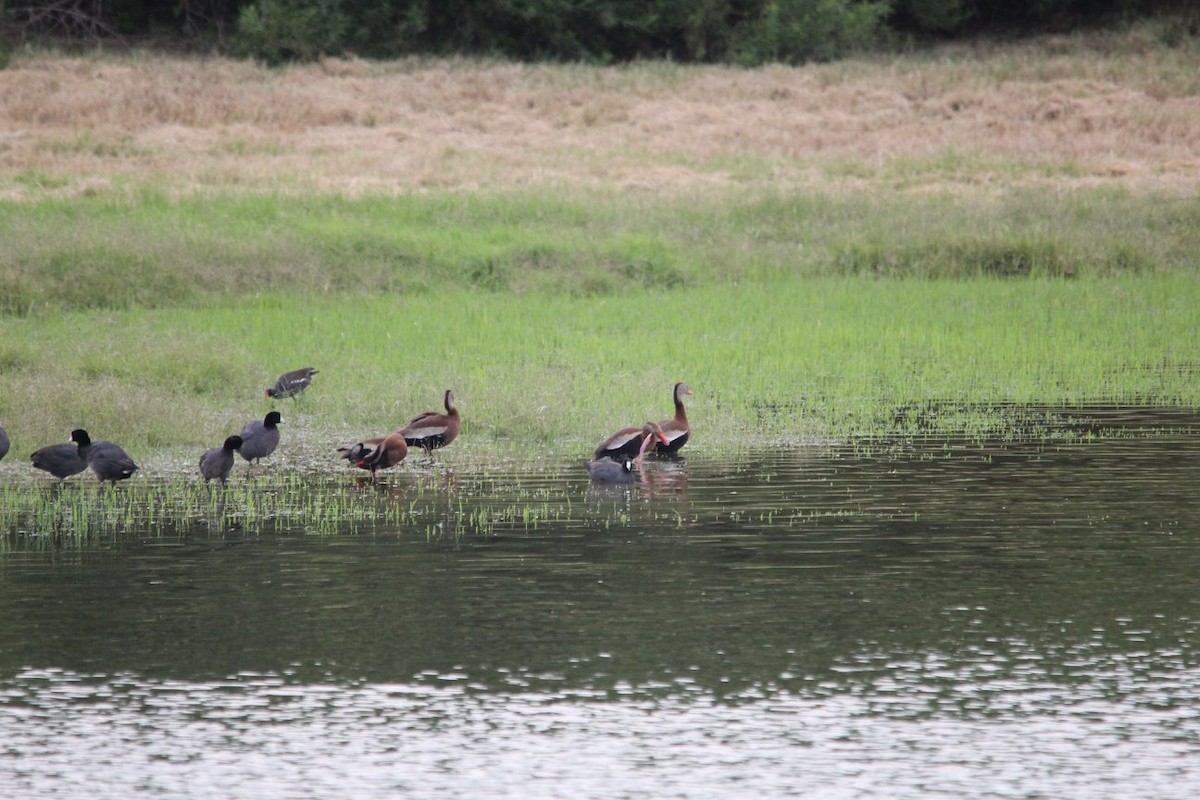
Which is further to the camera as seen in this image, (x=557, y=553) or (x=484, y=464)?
(x=484, y=464)

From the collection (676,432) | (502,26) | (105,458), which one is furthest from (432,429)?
(502,26)

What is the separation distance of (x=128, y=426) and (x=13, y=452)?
40.2 inches

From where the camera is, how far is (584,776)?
7074 mm

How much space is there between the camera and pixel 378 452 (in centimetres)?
1388

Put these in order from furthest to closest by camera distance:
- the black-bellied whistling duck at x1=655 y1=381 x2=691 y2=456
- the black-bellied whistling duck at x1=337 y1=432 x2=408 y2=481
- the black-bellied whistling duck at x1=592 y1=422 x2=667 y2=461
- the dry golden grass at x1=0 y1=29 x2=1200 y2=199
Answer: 1. the dry golden grass at x1=0 y1=29 x2=1200 y2=199
2. the black-bellied whistling duck at x1=655 y1=381 x2=691 y2=456
3. the black-bellied whistling duck at x1=592 y1=422 x2=667 y2=461
4. the black-bellied whistling duck at x1=337 y1=432 x2=408 y2=481

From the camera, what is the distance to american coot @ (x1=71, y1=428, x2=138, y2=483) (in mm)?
13219

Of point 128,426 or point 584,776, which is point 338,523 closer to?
point 128,426

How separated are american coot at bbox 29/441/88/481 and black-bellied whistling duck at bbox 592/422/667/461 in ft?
13.6

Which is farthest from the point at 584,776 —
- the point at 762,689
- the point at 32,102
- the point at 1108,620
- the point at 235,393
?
the point at 32,102

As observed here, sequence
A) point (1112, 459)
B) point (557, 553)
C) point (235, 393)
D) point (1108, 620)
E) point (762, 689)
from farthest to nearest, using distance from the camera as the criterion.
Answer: point (235, 393) < point (1112, 459) < point (557, 553) < point (1108, 620) < point (762, 689)

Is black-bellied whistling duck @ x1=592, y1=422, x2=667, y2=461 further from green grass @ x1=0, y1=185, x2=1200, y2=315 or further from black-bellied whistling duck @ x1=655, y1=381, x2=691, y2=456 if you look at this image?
green grass @ x1=0, y1=185, x2=1200, y2=315

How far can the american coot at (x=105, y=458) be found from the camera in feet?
43.4

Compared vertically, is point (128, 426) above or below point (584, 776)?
above

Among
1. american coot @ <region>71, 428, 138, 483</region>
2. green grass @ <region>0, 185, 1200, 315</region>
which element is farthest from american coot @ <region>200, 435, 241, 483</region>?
green grass @ <region>0, 185, 1200, 315</region>
